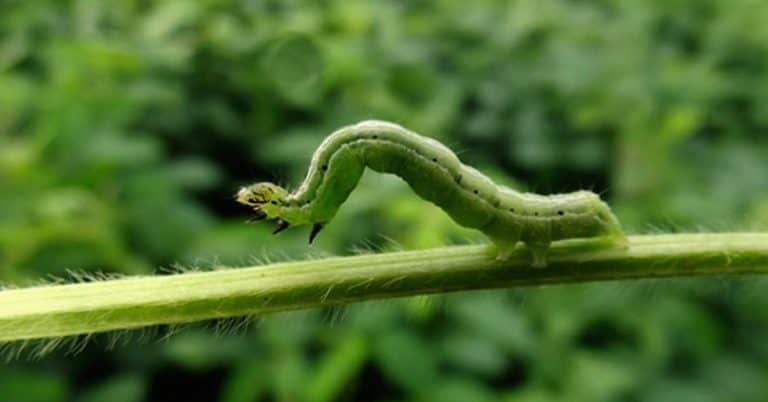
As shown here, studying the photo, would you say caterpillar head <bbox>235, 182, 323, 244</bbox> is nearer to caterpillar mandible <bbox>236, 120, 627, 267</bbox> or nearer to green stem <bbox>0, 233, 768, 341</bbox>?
caterpillar mandible <bbox>236, 120, 627, 267</bbox>

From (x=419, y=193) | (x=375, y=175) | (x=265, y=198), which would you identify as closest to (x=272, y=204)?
(x=265, y=198)

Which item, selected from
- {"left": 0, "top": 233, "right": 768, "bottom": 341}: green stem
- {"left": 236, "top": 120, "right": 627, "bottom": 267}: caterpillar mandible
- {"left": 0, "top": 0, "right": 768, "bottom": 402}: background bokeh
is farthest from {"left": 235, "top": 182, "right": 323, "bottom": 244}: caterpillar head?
{"left": 0, "top": 0, "right": 768, "bottom": 402}: background bokeh

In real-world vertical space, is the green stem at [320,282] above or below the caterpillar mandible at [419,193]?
below

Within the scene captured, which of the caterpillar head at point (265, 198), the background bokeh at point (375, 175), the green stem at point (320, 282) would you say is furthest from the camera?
the background bokeh at point (375, 175)

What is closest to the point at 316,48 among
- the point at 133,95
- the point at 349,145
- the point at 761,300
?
the point at 133,95

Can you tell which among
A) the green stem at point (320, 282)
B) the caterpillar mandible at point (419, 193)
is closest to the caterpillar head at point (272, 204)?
the caterpillar mandible at point (419, 193)

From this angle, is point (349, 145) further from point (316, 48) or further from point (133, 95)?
point (133, 95)

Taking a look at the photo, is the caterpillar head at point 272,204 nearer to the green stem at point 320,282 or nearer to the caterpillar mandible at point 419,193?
the caterpillar mandible at point 419,193
